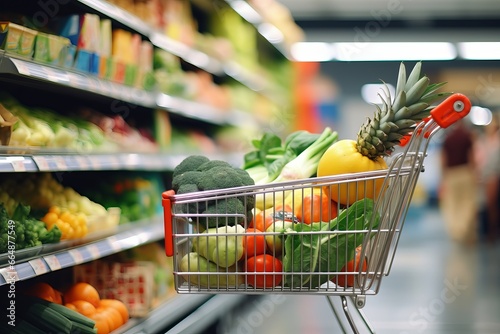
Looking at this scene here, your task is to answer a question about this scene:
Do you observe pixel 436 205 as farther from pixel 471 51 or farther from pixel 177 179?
pixel 177 179

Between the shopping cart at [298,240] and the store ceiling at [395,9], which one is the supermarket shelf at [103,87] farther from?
the store ceiling at [395,9]

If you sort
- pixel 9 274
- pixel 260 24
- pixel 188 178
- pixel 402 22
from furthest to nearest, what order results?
pixel 402 22 < pixel 260 24 < pixel 9 274 < pixel 188 178

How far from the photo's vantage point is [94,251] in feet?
10.2

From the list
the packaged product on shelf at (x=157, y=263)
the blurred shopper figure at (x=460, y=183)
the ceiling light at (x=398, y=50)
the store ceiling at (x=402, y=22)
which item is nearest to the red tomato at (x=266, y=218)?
the packaged product on shelf at (x=157, y=263)

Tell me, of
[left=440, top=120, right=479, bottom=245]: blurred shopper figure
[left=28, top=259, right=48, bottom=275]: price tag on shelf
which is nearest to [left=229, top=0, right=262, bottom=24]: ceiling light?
[left=28, top=259, right=48, bottom=275]: price tag on shelf

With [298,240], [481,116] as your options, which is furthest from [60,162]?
[481,116]

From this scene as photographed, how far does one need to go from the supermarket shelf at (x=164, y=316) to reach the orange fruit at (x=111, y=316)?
3 cm

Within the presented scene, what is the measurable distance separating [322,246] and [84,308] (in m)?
1.48

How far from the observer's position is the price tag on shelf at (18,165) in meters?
2.45

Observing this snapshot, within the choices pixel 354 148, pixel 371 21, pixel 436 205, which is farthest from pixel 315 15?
pixel 354 148

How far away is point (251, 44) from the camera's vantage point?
22.8ft

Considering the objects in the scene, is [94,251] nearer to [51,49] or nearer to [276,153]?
[51,49]

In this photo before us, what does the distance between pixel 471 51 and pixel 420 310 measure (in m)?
7.77

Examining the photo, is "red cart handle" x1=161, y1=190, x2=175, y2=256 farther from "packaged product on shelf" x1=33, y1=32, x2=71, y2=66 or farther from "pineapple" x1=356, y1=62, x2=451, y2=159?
"packaged product on shelf" x1=33, y1=32, x2=71, y2=66
